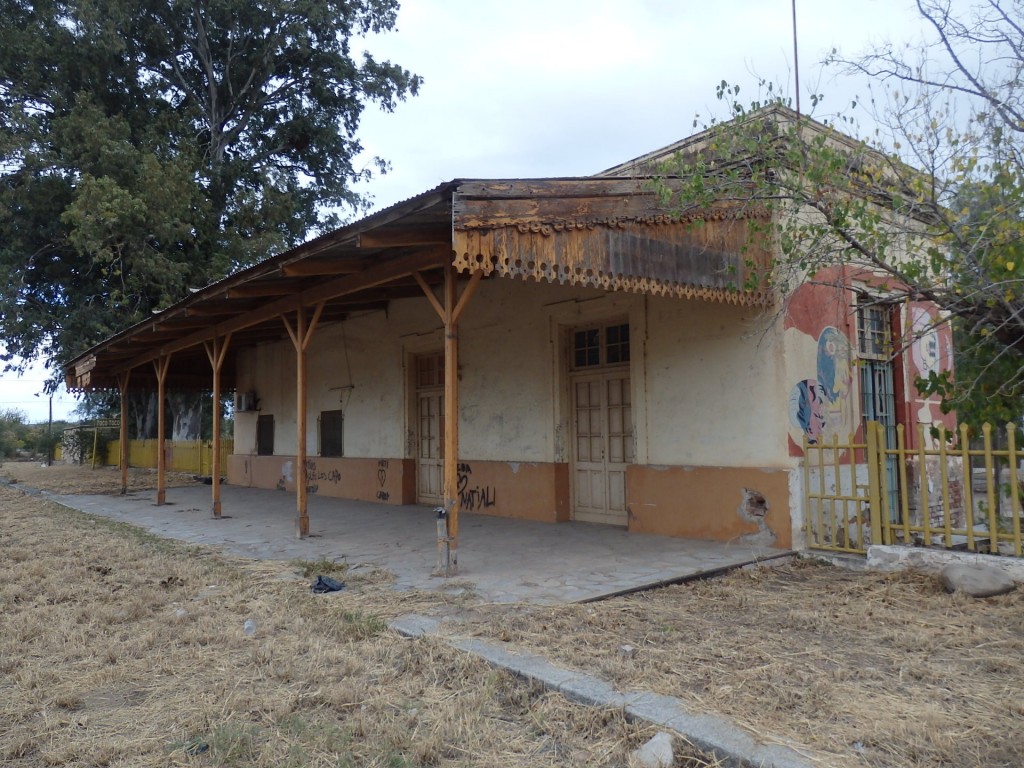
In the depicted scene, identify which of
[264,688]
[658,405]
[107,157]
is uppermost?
[107,157]

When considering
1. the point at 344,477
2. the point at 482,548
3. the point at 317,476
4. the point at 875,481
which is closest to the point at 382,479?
the point at 344,477

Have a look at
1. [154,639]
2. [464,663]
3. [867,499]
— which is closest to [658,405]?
[867,499]

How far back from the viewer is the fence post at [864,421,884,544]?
22.1ft

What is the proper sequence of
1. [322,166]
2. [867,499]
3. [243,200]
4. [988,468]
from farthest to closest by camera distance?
1. [322,166]
2. [243,200]
3. [867,499]
4. [988,468]

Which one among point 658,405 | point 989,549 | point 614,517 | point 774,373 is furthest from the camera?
point 614,517

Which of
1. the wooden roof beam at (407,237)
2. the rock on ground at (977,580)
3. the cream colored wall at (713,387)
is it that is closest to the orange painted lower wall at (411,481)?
the cream colored wall at (713,387)

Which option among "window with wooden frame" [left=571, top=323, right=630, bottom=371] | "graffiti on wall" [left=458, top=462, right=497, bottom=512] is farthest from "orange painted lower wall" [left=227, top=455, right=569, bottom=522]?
"window with wooden frame" [left=571, top=323, right=630, bottom=371]

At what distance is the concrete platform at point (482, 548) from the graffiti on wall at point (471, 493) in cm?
31

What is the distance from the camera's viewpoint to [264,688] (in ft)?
13.3

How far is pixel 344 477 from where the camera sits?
13750mm

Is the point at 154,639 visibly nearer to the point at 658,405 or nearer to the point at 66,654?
Result: the point at 66,654

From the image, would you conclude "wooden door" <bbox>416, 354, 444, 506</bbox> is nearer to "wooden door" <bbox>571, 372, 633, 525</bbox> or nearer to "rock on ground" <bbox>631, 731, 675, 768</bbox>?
"wooden door" <bbox>571, 372, 633, 525</bbox>

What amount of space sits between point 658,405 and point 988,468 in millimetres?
3430

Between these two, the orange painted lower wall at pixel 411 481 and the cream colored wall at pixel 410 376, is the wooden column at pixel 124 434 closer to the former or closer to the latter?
the orange painted lower wall at pixel 411 481
